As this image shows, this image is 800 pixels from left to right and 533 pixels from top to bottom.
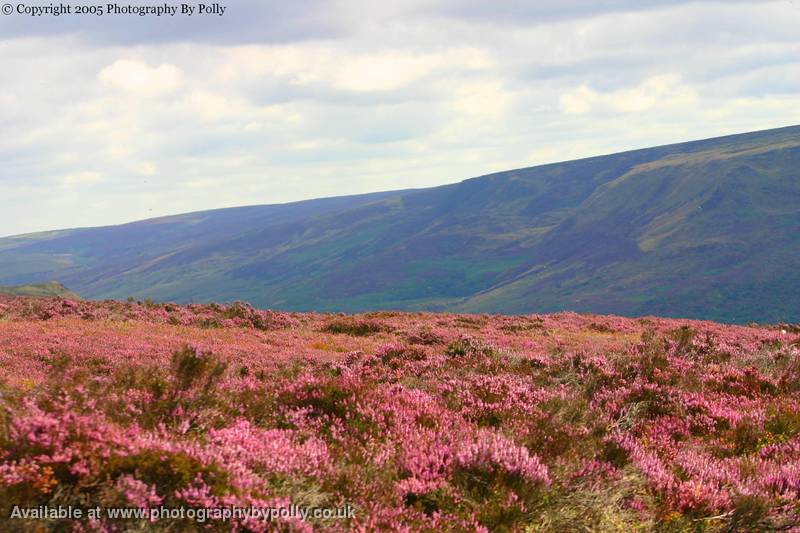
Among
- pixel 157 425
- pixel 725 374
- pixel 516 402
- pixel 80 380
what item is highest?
pixel 80 380

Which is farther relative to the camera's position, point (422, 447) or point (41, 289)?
point (41, 289)

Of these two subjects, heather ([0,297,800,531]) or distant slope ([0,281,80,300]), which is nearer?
heather ([0,297,800,531])

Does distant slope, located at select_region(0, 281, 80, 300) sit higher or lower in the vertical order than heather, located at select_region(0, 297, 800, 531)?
lower

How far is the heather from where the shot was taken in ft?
12.5

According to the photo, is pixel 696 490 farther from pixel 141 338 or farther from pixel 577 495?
pixel 141 338

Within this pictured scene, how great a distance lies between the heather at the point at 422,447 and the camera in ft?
12.5

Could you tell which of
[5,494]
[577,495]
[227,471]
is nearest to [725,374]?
[577,495]

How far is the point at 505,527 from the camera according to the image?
4.06 m

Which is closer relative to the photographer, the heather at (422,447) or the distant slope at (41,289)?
the heather at (422,447)

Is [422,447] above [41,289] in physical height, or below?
above

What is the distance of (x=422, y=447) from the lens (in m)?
5.32

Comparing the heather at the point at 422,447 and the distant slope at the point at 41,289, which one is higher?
the heather at the point at 422,447

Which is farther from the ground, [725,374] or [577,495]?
[577,495]

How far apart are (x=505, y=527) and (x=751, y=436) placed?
4.62 m
